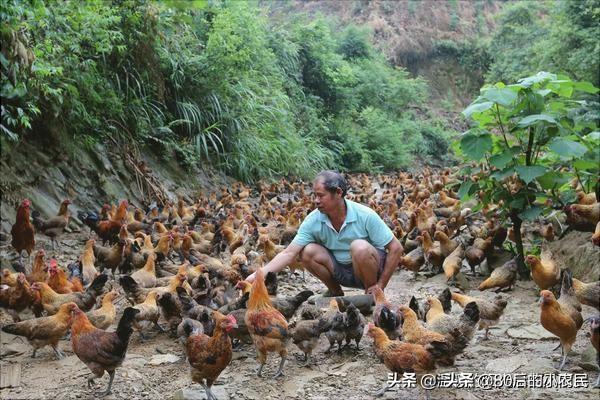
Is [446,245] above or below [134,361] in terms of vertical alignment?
above

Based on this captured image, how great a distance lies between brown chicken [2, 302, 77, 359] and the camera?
5320 millimetres

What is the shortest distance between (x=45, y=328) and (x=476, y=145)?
5.32 meters

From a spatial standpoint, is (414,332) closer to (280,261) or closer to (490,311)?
(490,311)

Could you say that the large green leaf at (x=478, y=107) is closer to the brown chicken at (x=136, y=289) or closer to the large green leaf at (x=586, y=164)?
the large green leaf at (x=586, y=164)

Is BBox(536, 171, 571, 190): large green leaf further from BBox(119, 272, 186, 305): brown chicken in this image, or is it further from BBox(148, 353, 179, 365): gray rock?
BBox(148, 353, 179, 365): gray rock

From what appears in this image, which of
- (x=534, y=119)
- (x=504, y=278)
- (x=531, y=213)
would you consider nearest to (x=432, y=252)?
(x=504, y=278)

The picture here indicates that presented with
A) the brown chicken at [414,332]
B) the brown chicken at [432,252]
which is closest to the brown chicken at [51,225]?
the brown chicken at [432,252]

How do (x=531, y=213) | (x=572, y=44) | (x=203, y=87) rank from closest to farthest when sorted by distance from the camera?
1. (x=531, y=213)
2. (x=203, y=87)
3. (x=572, y=44)

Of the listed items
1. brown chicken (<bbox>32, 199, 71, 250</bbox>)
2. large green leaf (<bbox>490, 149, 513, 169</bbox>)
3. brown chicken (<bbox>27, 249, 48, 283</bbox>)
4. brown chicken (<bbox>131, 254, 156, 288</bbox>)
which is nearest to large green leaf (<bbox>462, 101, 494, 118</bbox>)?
large green leaf (<bbox>490, 149, 513, 169</bbox>)

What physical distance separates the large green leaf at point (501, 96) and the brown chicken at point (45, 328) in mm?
5173

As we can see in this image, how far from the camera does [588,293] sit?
5.11 meters

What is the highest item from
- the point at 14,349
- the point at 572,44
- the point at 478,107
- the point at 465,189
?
the point at 572,44

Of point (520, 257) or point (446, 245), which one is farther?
point (446, 245)

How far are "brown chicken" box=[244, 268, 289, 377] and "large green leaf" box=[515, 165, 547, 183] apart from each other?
3.52 metres
